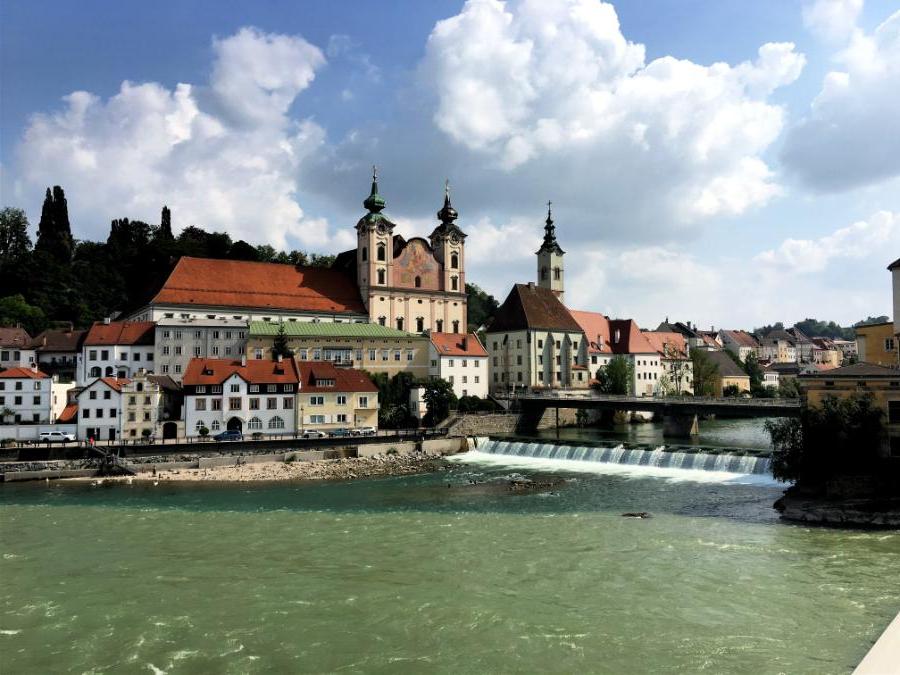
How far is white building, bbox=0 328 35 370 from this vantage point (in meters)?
60.8

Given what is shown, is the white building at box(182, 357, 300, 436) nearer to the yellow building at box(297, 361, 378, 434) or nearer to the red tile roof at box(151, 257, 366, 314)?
the yellow building at box(297, 361, 378, 434)

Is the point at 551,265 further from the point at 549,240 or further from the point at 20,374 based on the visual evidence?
the point at 20,374

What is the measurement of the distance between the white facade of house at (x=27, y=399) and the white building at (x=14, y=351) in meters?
9.87

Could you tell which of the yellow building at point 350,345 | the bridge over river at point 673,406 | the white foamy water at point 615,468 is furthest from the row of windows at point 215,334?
the bridge over river at point 673,406

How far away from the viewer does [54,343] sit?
213 ft

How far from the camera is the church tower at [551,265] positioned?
324 feet

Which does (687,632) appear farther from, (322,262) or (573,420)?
(322,262)

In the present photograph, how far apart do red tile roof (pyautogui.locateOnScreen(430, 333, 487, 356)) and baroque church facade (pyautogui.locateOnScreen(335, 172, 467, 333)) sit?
30.0 feet

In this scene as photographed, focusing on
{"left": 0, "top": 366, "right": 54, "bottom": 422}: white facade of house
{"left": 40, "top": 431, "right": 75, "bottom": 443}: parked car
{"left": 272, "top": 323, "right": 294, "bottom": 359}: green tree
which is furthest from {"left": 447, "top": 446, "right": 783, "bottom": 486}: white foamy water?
{"left": 0, "top": 366, "right": 54, "bottom": 422}: white facade of house

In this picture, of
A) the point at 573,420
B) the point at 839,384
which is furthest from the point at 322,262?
the point at 839,384

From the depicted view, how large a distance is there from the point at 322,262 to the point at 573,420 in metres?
53.0

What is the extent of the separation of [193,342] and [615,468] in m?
38.1

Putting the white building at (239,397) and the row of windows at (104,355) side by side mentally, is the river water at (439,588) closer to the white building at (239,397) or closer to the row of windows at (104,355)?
the white building at (239,397)

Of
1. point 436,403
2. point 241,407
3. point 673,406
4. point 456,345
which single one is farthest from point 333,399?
point 673,406
